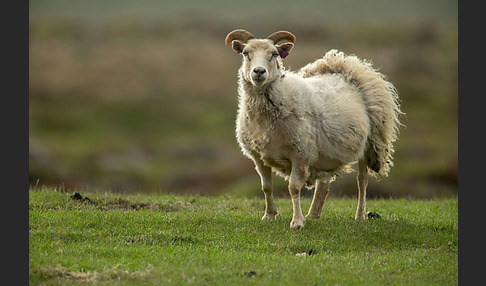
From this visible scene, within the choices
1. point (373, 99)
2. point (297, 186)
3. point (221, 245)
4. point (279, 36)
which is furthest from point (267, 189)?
point (373, 99)

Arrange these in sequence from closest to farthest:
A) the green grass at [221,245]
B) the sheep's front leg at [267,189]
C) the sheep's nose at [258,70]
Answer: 1. the green grass at [221,245]
2. the sheep's nose at [258,70]
3. the sheep's front leg at [267,189]

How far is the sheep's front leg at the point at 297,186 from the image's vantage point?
1405 centimetres

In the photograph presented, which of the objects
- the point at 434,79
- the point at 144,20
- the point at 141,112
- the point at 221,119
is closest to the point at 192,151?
the point at 221,119

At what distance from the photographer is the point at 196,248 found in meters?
12.5

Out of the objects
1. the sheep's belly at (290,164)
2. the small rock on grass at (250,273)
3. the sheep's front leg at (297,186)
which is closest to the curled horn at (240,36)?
the sheep's belly at (290,164)

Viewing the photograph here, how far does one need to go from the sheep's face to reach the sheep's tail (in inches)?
102

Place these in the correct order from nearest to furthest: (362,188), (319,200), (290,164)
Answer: (290,164) < (319,200) < (362,188)

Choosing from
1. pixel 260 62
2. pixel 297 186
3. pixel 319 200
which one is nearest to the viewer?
pixel 260 62

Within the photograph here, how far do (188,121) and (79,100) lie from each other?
1112 centimetres

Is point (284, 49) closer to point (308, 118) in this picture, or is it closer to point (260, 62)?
point (260, 62)

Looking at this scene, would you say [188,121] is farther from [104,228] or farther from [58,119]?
[104,228]

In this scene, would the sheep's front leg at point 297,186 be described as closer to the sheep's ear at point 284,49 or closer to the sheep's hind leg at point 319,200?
the sheep's hind leg at point 319,200

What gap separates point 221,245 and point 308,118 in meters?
3.35

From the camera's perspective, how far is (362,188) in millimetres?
16188
